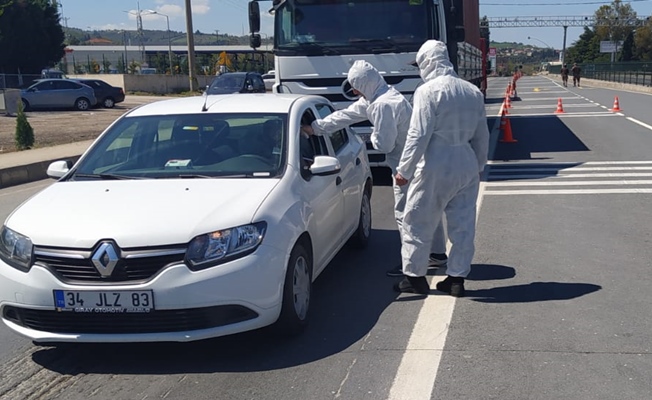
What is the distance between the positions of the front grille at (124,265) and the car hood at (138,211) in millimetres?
55

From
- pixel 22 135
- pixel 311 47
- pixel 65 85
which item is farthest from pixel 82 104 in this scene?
pixel 311 47

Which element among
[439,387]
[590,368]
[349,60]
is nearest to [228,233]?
[439,387]

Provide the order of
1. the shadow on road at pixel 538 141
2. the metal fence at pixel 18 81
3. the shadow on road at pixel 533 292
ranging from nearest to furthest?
the shadow on road at pixel 533 292 → the shadow on road at pixel 538 141 → the metal fence at pixel 18 81

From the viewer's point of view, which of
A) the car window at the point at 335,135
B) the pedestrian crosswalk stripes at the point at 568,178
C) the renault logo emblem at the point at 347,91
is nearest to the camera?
the car window at the point at 335,135

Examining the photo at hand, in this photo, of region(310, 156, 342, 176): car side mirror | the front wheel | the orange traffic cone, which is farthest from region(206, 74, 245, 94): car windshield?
the front wheel

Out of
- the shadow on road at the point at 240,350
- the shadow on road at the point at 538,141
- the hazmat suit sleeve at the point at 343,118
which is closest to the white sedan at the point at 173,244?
the shadow on road at the point at 240,350

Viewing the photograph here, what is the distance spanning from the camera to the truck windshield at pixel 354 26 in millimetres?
11758

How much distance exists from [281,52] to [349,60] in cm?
119

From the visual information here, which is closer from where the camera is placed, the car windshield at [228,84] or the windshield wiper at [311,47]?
the windshield wiper at [311,47]

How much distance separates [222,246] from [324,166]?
137 cm

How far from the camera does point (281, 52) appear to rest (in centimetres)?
1241

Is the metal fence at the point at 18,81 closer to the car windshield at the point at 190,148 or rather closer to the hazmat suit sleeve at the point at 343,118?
the car windshield at the point at 190,148

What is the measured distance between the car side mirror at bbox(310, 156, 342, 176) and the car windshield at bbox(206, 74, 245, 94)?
2437 centimetres

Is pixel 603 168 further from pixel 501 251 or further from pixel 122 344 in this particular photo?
pixel 122 344
